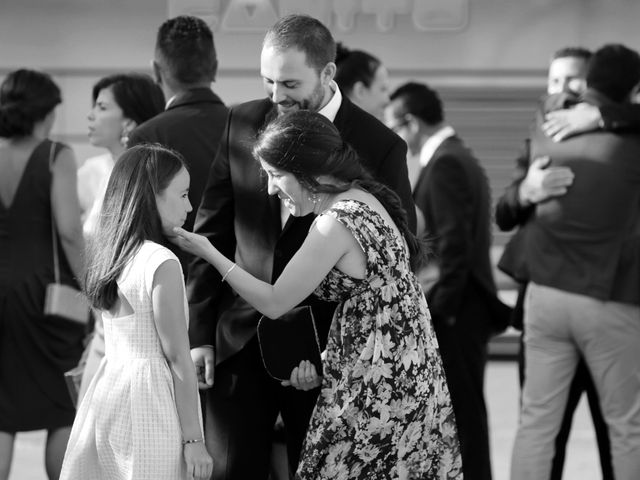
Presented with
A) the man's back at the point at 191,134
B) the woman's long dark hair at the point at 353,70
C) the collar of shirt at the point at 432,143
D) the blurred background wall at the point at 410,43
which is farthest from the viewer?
the blurred background wall at the point at 410,43

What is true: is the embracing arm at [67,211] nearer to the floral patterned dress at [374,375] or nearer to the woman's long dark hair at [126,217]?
the woman's long dark hair at [126,217]

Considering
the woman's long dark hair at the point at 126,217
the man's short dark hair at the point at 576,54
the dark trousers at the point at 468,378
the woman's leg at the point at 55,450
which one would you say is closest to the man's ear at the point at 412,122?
the man's short dark hair at the point at 576,54

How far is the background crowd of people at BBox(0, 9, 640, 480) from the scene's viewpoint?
11.5 feet

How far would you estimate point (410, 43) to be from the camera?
11.8 meters

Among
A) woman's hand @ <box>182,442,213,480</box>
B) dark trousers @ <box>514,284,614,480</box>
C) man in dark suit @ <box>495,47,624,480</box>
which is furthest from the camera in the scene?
dark trousers @ <box>514,284,614,480</box>

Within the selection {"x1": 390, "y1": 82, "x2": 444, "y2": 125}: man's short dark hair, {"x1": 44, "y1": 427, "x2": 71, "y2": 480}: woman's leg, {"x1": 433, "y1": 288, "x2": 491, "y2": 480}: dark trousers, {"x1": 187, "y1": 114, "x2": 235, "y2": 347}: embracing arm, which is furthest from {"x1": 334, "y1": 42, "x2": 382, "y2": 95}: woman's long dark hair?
{"x1": 44, "y1": 427, "x2": 71, "y2": 480}: woman's leg

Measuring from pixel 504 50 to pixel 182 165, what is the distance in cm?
851

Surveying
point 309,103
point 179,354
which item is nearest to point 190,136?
point 309,103

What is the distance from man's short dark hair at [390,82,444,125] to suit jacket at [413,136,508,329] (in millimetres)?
342

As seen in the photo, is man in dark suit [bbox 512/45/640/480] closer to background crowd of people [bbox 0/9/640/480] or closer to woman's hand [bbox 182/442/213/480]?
background crowd of people [bbox 0/9/640/480]

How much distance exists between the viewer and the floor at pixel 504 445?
6.61 meters

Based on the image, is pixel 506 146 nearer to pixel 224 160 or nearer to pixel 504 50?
pixel 504 50

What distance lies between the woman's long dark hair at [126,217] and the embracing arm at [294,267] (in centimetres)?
14

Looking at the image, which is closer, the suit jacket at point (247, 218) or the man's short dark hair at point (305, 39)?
the man's short dark hair at point (305, 39)
